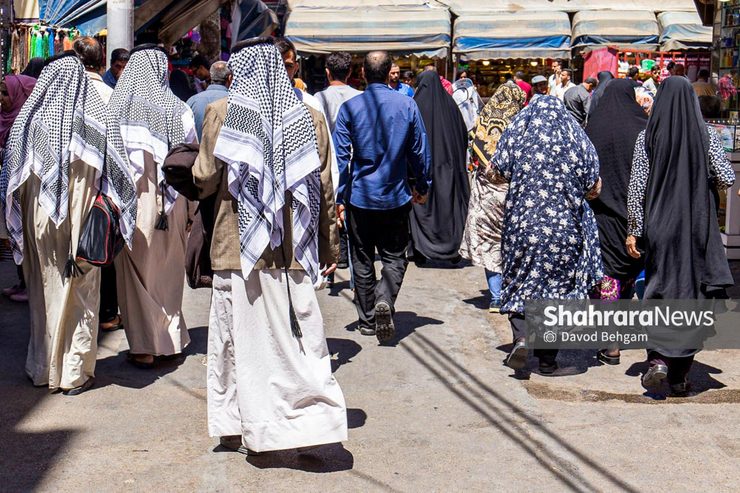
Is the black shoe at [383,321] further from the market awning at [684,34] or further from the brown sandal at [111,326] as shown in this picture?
the market awning at [684,34]

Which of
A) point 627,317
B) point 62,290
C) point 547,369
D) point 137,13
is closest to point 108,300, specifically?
point 62,290

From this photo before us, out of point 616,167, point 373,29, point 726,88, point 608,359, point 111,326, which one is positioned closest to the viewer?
point 616,167

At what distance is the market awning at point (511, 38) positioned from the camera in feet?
65.3

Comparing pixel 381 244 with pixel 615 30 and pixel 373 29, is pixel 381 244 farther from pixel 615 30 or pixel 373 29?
pixel 615 30

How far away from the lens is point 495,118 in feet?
26.2

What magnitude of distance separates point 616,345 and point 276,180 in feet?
10.1

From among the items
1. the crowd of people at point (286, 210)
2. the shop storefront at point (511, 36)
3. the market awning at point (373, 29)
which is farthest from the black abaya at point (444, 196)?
the shop storefront at point (511, 36)

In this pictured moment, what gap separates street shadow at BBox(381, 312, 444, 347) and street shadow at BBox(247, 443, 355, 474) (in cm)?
227

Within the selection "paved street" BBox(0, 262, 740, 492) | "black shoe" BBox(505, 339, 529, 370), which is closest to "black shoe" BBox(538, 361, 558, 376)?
"paved street" BBox(0, 262, 740, 492)

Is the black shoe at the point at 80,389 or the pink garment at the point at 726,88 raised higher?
the pink garment at the point at 726,88

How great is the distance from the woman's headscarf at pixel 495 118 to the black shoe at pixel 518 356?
6.81 ft

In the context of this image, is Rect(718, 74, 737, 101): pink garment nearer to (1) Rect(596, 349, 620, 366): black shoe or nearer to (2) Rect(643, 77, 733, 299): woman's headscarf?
(1) Rect(596, 349, 620, 366): black shoe

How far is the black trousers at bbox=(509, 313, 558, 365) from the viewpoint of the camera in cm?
620

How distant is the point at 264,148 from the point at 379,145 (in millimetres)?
2431
